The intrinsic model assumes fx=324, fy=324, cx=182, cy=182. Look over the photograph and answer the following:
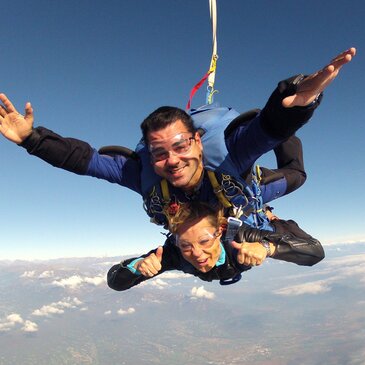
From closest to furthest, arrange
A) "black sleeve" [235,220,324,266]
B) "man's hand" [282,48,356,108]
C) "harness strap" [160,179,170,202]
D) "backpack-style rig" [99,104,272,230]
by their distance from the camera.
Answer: "man's hand" [282,48,356,108]
"backpack-style rig" [99,104,272,230]
"harness strap" [160,179,170,202]
"black sleeve" [235,220,324,266]

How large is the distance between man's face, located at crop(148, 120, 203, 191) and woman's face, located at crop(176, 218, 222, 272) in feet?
2.12

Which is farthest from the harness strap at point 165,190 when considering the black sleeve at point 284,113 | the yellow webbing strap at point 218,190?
the black sleeve at point 284,113

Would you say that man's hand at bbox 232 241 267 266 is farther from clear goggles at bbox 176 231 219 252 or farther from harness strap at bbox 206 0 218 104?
harness strap at bbox 206 0 218 104

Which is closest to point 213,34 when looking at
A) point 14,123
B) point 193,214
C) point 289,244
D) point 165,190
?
point 165,190

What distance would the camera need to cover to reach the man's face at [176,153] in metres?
3.30

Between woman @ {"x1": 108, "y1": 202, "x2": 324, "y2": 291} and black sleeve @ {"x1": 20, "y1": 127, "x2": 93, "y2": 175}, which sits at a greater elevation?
black sleeve @ {"x1": 20, "y1": 127, "x2": 93, "y2": 175}

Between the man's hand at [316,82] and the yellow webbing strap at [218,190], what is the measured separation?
4.39 feet

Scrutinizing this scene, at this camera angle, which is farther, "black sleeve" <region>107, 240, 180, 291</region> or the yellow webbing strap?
"black sleeve" <region>107, 240, 180, 291</region>

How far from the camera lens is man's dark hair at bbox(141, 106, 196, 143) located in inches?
133

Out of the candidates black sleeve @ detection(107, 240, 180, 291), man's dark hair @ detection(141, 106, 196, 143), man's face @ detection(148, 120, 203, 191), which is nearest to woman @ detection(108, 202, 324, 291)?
black sleeve @ detection(107, 240, 180, 291)

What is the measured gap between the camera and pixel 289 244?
13.0ft

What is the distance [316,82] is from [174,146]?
1514 mm

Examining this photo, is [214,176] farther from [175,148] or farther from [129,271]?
[129,271]

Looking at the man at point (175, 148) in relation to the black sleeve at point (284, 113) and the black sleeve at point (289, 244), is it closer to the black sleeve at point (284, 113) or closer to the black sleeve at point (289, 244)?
the black sleeve at point (284, 113)
